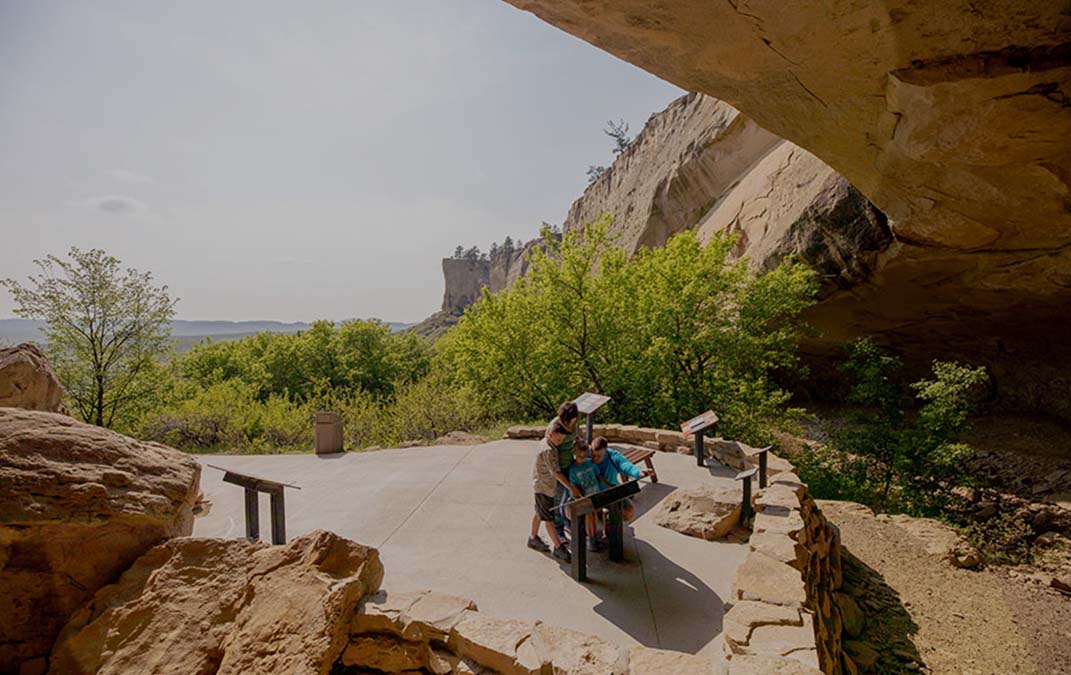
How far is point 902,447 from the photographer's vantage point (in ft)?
32.4

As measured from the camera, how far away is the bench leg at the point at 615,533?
4.59 meters

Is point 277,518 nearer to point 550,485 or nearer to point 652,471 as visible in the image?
point 550,485

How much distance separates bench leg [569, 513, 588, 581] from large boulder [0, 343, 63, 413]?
7.17m

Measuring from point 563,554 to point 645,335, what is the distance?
8.28 m

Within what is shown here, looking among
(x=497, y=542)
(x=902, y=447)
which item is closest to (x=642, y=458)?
(x=497, y=542)

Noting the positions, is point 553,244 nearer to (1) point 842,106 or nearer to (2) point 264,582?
(1) point 842,106

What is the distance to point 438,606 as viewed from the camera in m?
3.49

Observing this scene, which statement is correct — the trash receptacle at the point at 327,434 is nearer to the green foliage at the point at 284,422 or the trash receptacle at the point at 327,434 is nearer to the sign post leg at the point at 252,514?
the green foliage at the point at 284,422

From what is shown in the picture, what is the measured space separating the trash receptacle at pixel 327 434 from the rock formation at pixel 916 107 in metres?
7.21

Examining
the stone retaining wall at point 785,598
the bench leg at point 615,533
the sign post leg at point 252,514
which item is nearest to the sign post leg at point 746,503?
the stone retaining wall at point 785,598

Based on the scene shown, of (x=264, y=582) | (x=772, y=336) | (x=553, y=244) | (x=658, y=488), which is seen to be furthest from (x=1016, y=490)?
(x=264, y=582)

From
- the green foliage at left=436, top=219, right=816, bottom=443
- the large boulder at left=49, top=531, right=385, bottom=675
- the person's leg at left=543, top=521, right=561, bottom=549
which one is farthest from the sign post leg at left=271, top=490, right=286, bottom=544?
the green foliage at left=436, top=219, right=816, bottom=443

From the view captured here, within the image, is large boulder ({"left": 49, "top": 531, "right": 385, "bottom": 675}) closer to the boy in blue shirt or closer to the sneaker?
the sneaker

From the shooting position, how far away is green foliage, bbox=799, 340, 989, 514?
31.3 feet
